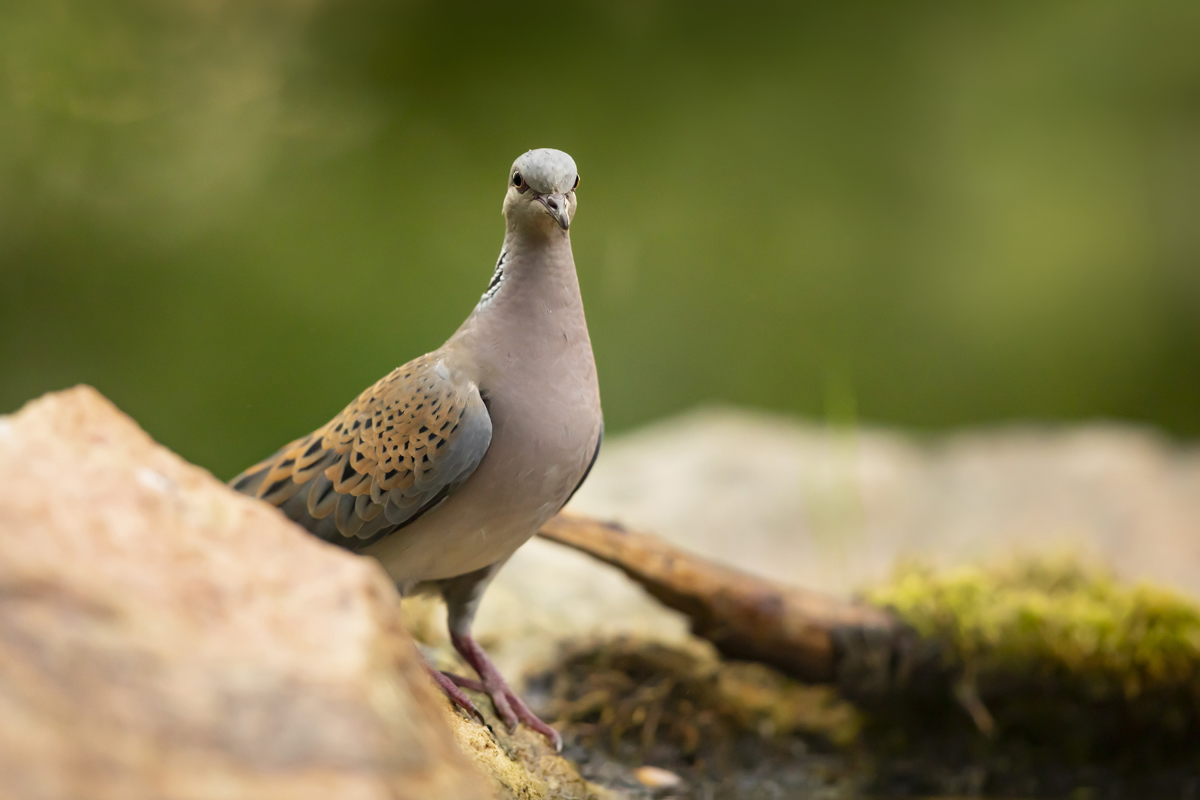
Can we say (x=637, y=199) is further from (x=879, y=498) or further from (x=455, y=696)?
(x=455, y=696)

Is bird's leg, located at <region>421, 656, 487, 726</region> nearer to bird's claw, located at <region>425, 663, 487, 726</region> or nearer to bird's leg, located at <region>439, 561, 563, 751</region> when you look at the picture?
bird's claw, located at <region>425, 663, 487, 726</region>

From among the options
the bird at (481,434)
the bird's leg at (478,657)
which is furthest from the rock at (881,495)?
the bird at (481,434)

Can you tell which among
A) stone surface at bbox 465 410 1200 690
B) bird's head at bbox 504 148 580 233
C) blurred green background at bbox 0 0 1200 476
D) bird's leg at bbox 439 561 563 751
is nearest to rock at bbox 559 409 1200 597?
stone surface at bbox 465 410 1200 690

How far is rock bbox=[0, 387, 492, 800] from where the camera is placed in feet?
2.68

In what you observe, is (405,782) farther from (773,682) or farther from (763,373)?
(763,373)

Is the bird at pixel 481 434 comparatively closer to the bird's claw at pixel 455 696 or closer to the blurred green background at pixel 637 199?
the bird's claw at pixel 455 696

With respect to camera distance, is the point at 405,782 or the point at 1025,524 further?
the point at 1025,524

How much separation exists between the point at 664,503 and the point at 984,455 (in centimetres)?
216

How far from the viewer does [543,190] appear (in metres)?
1.92

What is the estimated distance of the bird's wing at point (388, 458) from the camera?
188cm

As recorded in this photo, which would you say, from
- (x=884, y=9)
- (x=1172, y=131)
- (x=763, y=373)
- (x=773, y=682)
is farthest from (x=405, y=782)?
(x=1172, y=131)

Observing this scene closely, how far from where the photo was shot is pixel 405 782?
2.87 feet

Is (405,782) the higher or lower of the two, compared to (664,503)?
higher

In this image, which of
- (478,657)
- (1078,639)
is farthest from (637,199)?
(478,657)
